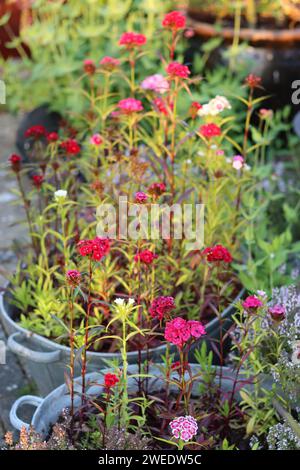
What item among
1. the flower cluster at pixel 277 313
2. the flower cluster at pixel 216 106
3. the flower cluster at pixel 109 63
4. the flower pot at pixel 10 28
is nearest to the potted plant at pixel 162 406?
the flower cluster at pixel 277 313

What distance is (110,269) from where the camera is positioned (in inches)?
103

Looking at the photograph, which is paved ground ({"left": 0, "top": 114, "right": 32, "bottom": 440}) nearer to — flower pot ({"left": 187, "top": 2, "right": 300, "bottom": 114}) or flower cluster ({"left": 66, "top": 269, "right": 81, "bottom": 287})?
flower cluster ({"left": 66, "top": 269, "right": 81, "bottom": 287})

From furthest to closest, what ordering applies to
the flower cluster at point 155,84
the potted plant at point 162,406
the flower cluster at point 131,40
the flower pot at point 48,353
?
1. the flower cluster at point 155,84
2. the flower cluster at point 131,40
3. the flower pot at point 48,353
4. the potted plant at point 162,406

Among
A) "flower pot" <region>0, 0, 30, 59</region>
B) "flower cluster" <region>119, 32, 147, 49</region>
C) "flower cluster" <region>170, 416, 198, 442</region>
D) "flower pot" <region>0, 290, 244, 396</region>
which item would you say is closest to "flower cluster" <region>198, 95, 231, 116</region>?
"flower cluster" <region>119, 32, 147, 49</region>

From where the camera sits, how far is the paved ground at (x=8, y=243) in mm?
2824

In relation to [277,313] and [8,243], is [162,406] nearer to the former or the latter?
[277,313]

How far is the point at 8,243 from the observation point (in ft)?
12.4

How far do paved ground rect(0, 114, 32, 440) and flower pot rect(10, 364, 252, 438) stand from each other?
410 millimetres

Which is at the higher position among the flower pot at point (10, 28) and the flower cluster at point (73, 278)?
the flower cluster at point (73, 278)

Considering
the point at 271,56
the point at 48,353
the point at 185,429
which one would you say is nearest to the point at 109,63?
the point at 48,353

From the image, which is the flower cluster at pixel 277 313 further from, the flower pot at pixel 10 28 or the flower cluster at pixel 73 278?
the flower pot at pixel 10 28

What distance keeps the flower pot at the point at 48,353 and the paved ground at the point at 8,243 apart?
14cm

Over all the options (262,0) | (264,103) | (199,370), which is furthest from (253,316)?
(262,0)

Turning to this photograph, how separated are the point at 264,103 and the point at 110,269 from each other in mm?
2155
